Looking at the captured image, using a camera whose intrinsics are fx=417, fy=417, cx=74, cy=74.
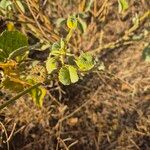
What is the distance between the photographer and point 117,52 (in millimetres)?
2254

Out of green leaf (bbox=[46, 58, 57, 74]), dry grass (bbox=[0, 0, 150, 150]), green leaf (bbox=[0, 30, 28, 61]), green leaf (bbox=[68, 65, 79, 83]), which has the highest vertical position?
dry grass (bbox=[0, 0, 150, 150])

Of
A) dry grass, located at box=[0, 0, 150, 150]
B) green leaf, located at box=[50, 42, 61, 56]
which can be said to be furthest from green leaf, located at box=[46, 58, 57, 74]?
dry grass, located at box=[0, 0, 150, 150]

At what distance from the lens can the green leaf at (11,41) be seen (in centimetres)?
98

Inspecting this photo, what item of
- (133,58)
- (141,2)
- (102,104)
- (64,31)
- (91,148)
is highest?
(141,2)

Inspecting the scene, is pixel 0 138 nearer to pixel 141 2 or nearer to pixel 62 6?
pixel 62 6

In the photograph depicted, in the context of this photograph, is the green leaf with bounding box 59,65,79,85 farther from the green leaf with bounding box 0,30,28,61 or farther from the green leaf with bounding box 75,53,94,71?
the green leaf with bounding box 0,30,28,61

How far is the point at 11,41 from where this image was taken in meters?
0.99

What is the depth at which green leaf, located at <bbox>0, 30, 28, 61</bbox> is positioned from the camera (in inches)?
38.4

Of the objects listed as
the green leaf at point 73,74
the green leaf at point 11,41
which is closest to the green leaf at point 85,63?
the green leaf at point 73,74

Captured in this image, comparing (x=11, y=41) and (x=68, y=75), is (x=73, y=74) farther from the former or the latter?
(x=11, y=41)

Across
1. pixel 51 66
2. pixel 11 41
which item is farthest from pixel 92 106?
pixel 11 41

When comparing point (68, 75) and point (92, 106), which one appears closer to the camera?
point (68, 75)

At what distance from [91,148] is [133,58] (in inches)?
23.4

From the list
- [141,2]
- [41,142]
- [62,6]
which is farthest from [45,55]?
[141,2]
